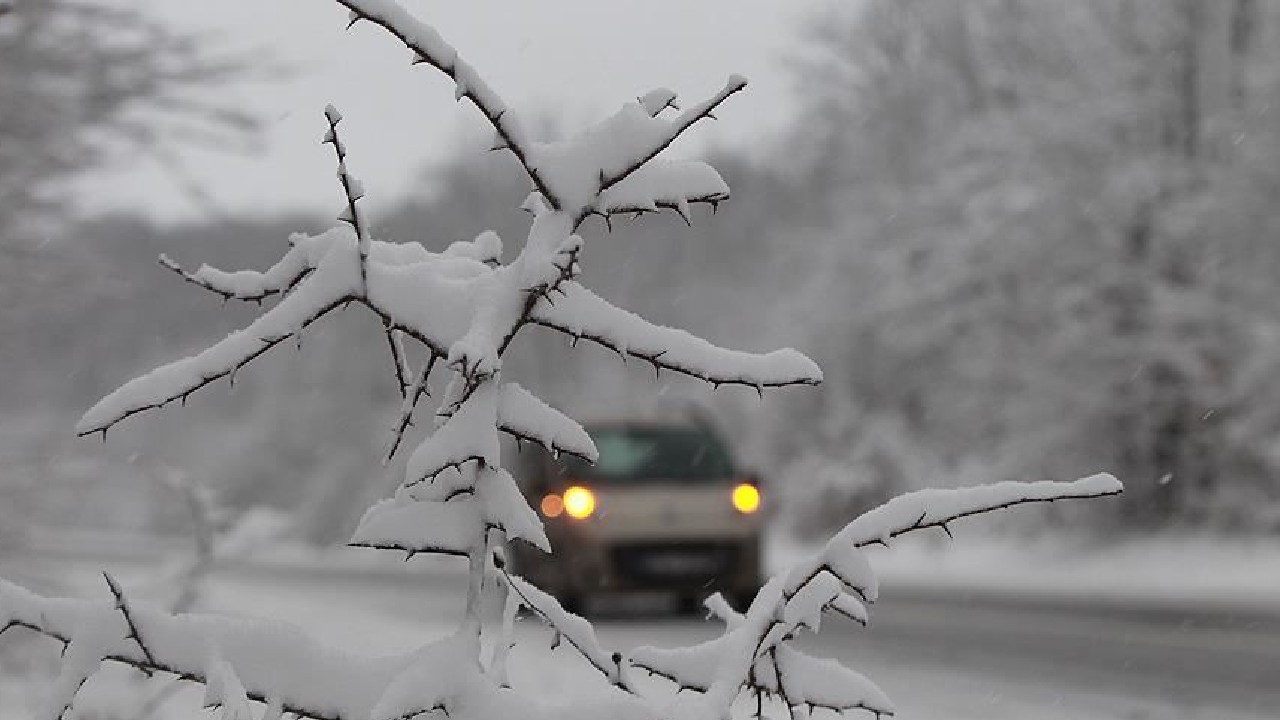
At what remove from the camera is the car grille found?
46.3 feet

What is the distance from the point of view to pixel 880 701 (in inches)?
78.2

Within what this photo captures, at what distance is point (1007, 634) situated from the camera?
1265cm

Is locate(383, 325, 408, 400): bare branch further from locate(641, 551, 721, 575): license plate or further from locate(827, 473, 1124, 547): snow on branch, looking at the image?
locate(641, 551, 721, 575): license plate

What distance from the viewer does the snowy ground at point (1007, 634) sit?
8430 mm

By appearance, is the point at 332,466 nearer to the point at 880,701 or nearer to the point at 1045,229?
the point at 1045,229

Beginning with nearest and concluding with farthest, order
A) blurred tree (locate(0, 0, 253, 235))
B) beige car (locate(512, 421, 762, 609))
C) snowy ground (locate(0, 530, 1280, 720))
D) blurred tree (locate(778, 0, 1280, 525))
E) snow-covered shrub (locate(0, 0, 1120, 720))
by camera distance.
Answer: snow-covered shrub (locate(0, 0, 1120, 720))
blurred tree (locate(0, 0, 253, 235))
snowy ground (locate(0, 530, 1280, 720))
beige car (locate(512, 421, 762, 609))
blurred tree (locate(778, 0, 1280, 525))

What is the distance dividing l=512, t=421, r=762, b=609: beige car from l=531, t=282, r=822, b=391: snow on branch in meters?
12.0

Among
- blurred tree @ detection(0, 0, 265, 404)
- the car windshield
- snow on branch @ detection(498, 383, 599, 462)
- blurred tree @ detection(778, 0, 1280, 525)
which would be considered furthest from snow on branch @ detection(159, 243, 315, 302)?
blurred tree @ detection(778, 0, 1280, 525)

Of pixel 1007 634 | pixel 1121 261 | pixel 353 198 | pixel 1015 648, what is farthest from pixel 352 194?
pixel 1121 261

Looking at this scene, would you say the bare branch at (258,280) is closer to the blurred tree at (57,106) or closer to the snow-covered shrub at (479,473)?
the snow-covered shrub at (479,473)

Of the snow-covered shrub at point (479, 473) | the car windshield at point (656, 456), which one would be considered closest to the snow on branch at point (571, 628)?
the snow-covered shrub at point (479, 473)

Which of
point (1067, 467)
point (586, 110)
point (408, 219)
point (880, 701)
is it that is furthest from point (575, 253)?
point (408, 219)

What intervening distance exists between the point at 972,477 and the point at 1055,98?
5.08 meters

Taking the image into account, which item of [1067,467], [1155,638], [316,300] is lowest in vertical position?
[316,300]
